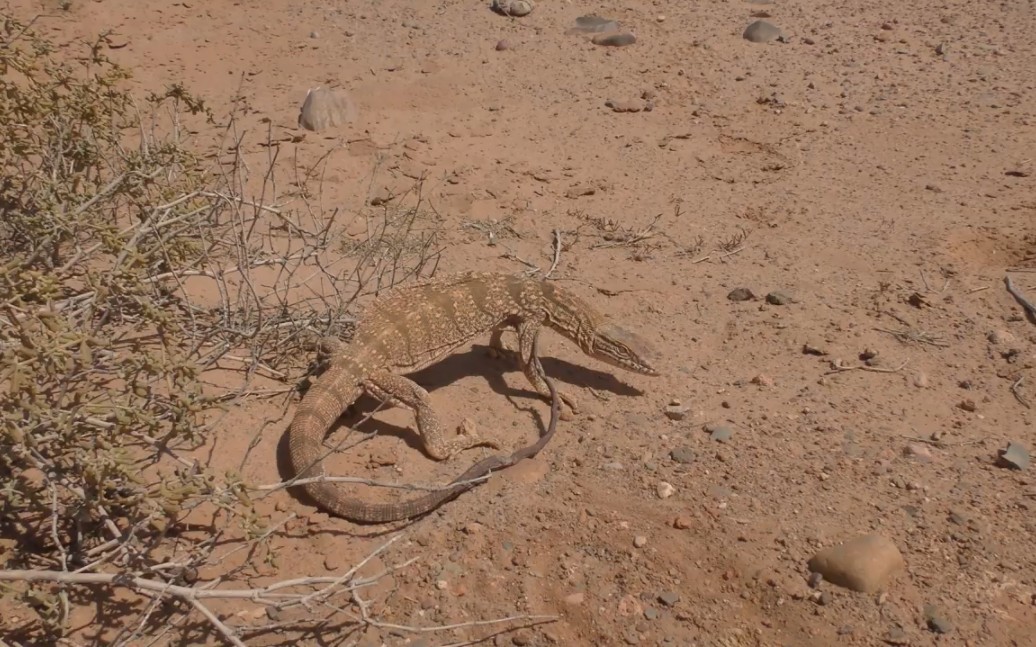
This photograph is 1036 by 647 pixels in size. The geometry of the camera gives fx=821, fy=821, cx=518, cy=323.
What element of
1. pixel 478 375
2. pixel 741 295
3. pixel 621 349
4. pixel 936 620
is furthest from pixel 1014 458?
pixel 478 375

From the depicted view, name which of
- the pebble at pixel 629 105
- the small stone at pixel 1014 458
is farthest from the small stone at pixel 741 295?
the pebble at pixel 629 105

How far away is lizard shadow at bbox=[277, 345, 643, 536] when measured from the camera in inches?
223

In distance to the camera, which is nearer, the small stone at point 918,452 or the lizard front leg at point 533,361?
the small stone at point 918,452

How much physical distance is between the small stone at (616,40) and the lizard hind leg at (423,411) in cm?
757

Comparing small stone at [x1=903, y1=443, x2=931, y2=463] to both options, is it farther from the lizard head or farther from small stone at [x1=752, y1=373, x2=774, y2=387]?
the lizard head

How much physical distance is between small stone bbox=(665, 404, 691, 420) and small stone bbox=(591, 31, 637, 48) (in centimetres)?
717

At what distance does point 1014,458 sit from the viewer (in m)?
5.05

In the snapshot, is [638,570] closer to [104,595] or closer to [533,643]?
[533,643]

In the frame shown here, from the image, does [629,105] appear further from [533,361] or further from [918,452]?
[918,452]

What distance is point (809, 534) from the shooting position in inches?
183

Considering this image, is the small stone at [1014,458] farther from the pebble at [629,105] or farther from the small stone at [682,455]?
the pebble at [629,105]

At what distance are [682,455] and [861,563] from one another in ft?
4.30

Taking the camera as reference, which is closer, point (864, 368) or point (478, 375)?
point (864, 368)

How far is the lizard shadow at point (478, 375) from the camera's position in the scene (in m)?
5.66
